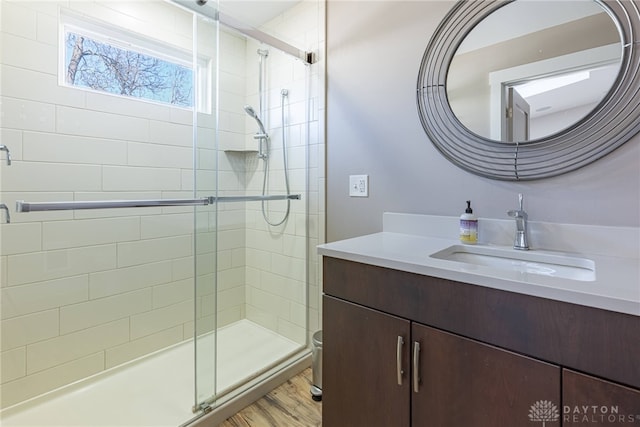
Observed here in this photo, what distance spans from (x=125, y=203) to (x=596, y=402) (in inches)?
72.9

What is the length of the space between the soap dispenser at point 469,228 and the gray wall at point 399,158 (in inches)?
3.6

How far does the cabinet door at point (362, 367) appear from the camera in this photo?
0.96m

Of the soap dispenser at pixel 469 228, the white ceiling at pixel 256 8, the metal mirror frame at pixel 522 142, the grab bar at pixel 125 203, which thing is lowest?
the soap dispenser at pixel 469 228

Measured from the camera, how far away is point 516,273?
31.6 inches

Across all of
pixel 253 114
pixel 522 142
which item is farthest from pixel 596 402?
pixel 253 114

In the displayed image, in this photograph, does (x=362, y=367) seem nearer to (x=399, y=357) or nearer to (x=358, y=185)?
(x=399, y=357)

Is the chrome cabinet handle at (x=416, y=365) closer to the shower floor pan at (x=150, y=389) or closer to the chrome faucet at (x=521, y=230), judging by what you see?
the chrome faucet at (x=521, y=230)

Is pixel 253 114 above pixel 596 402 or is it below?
above

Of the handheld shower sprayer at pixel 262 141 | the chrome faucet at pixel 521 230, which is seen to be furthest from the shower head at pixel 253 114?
the chrome faucet at pixel 521 230

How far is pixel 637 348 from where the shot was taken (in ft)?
1.96

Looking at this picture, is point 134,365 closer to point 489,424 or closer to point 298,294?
point 298,294

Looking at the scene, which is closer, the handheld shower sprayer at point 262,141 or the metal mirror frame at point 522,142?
the metal mirror frame at point 522,142

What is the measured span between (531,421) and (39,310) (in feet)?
7.06

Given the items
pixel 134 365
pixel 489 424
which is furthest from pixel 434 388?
pixel 134 365
